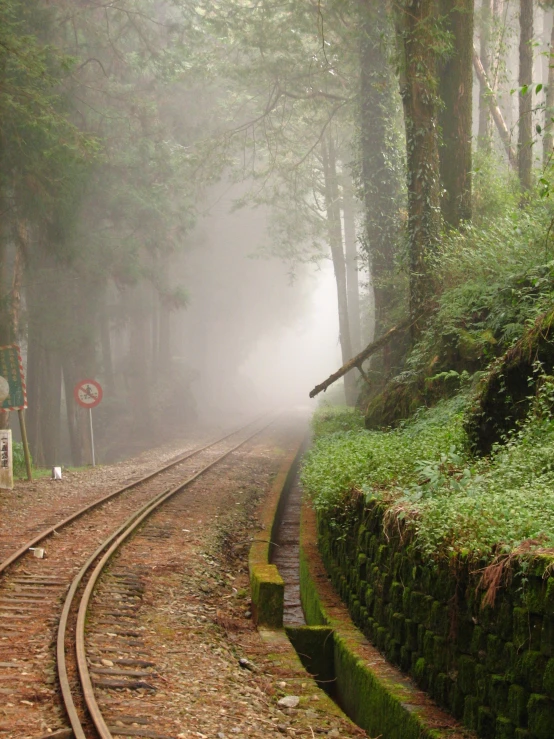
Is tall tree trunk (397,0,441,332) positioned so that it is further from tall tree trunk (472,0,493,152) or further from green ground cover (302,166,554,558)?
tall tree trunk (472,0,493,152)

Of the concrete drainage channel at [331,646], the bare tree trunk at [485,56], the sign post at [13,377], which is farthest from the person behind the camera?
the bare tree trunk at [485,56]

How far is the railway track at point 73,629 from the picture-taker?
4.95 m

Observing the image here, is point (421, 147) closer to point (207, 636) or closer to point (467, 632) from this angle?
point (207, 636)

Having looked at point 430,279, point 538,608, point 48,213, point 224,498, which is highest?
point 48,213

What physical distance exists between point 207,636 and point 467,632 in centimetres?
282

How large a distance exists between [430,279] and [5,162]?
9302 mm

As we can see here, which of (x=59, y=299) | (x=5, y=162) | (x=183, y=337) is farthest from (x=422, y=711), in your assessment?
(x=183, y=337)

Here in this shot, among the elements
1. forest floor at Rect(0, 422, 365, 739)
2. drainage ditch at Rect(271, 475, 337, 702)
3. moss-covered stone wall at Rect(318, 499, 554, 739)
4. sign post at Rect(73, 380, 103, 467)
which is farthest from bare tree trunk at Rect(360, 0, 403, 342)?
moss-covered stone wall at Rect(318, 499, 554, 739)

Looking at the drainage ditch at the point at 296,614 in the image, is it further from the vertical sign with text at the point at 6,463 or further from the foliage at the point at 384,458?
the vertical sign with text at the point at 6,463

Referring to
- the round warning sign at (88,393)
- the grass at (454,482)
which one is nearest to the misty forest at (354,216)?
the grass at (454,482)

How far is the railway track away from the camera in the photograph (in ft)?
16.2

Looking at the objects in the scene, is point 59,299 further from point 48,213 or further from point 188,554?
point 188,554

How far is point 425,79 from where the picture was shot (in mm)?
13344

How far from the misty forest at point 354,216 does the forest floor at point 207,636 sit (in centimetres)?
152
